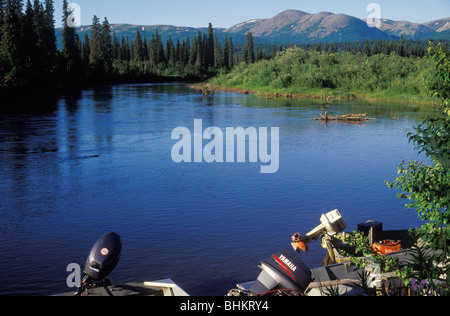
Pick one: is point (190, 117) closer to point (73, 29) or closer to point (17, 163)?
point (17, 163)

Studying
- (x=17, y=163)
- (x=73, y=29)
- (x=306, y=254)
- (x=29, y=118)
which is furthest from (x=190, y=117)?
(x=73, y=29)

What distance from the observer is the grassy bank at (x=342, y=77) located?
72000 mm

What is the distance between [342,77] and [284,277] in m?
74.0

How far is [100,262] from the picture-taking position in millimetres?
10859

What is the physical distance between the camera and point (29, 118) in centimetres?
4703

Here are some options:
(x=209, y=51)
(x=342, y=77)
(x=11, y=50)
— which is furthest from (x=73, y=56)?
(x=209, y=51)

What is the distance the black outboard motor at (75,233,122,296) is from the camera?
10.9 metres

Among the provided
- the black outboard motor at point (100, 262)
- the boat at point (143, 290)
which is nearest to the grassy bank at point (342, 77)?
the boat at point (143, 290)

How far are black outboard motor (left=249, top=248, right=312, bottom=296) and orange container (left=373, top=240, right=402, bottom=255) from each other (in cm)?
475

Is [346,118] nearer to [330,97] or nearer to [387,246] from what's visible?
[330,97]

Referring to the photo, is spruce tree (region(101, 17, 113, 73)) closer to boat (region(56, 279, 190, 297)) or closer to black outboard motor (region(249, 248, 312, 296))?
boat (region(56, 279, 190, 297))

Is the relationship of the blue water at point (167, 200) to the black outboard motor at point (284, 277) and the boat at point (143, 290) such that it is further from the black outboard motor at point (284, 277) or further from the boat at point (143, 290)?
the black outboard motor at point (284, 277)

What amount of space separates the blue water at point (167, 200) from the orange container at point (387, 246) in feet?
7.06

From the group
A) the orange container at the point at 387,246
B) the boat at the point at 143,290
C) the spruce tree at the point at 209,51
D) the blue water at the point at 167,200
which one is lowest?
the blue water at the point at 167,200
